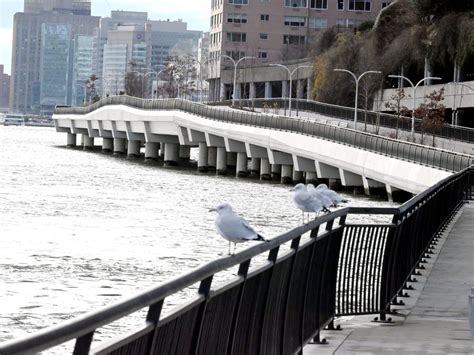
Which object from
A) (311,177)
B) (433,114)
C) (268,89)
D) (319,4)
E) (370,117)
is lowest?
(311,177)

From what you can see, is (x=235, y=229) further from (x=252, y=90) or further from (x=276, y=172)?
(x=252, y=90)

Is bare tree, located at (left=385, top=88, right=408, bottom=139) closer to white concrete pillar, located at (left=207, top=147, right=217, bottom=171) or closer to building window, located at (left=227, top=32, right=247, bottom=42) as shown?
white concrete pillar, located at (left=207, top=147, right=217, bottom=171)

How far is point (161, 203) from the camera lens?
195 feet

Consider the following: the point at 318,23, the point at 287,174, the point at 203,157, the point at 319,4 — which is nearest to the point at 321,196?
the point at 287,174

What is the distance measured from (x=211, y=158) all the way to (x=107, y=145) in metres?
41.3

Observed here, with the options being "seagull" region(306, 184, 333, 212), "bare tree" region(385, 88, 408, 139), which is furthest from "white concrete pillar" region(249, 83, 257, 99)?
"seagull" region(306, 184, 333, 212)

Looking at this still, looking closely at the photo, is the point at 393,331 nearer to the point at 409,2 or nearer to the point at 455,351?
the point at 455,351

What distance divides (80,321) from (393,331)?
8674 millimetres

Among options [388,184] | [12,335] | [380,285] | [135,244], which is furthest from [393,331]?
[388,184]

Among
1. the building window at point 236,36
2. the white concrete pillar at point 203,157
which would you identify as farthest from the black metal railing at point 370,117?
the building window at point 236,36

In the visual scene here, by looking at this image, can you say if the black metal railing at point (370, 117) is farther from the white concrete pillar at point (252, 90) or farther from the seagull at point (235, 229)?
the seagull at point (235, 229)

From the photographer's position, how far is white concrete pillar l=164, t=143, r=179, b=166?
382ft

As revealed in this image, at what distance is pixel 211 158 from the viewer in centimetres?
10862

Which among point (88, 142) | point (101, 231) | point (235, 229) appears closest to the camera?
point (235, 229)
